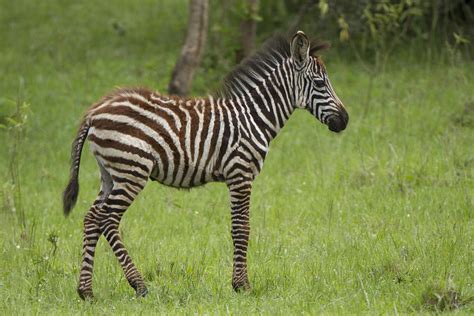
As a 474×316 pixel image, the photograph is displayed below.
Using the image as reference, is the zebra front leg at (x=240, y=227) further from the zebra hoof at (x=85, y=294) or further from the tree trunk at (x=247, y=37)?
the tree trunk at (x=247, y=37)

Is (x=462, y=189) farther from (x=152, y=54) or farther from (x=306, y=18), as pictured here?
(x=152, y=54)

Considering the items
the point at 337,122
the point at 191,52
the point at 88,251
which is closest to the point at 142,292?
the point at 88,251

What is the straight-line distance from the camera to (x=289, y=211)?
10.5 meters

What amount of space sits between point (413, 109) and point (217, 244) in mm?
5957

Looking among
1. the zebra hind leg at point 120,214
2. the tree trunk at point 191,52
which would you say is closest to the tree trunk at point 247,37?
the tree trunk at point 191,52

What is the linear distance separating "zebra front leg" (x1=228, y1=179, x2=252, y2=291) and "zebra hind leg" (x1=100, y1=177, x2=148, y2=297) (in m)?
0.82

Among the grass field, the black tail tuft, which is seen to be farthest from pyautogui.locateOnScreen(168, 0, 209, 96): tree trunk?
the black tail tuft

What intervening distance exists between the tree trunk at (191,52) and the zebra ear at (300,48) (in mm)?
7279

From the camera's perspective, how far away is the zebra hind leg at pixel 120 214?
7.37m

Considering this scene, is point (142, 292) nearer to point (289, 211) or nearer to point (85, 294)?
point (85, 294)

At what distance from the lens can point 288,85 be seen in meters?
8.12

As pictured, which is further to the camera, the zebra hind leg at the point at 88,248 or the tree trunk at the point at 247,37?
the tree trunk at the point at 247,37

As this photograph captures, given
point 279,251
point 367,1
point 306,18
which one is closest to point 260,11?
point 306,18

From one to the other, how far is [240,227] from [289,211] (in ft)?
9.25
